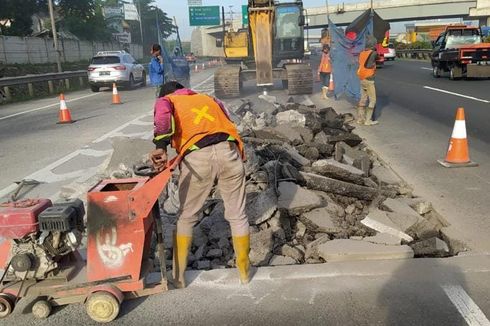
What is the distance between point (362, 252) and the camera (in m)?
4.16

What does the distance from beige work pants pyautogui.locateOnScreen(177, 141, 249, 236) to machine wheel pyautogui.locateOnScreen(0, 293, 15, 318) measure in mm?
1287

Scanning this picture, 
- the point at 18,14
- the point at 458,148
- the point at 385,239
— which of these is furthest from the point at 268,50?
the point at 18,14

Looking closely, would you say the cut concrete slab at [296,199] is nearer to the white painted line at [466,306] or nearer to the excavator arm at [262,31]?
the white painted line at [466,306]

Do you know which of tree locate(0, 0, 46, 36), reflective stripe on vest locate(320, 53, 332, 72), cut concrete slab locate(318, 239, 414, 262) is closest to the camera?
cut concrete slab locate(318, 239, 414, 262)

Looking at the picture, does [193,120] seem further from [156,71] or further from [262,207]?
[156,71]

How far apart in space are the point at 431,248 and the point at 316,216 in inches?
46.8

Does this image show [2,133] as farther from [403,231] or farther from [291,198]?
[403,231]

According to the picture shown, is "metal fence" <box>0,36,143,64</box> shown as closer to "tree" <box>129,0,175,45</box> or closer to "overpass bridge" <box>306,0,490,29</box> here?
"overpass bridge" <box>306,0,490,29</box>

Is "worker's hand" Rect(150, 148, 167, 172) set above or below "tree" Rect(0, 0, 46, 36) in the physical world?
below

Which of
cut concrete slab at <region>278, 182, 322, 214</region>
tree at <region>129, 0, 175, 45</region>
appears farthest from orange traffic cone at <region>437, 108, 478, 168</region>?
tree at <region>129, 0, 175, 45</region>

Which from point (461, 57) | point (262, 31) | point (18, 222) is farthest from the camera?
point (461, 57)

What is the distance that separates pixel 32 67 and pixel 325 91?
22424mm

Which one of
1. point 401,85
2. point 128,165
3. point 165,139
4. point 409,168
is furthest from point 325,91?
point 165,139

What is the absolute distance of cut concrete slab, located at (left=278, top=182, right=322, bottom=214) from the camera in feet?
16.8
